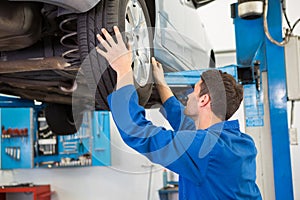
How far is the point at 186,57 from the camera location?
2.45 m

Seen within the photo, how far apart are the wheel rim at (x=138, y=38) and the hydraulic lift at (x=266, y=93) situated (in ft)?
1.25

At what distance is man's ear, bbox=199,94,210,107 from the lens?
1535mm

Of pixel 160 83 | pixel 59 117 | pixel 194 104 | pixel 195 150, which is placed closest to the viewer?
pixel 195 150

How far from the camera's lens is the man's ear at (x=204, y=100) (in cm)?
154

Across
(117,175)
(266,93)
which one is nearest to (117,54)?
(266,93)

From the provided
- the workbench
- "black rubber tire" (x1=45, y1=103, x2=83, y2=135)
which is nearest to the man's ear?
"black rubber tire" (x1=45, y1=103, x2=83, y2=135)

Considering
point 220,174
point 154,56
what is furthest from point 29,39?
point 220,174

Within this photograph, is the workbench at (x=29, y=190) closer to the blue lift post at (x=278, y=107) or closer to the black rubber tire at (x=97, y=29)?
the blue lift post at (x=278, y=107)

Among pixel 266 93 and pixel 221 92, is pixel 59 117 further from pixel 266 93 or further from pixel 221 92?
pixel 221 92

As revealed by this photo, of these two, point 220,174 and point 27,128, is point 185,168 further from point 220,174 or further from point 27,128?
point 27,128

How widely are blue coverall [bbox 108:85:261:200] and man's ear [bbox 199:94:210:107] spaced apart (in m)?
0.10

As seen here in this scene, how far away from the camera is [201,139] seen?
1.33 m

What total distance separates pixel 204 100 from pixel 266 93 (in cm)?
72

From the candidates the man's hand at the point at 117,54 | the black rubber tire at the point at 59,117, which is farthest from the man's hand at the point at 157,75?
the black rubber tire at the point at 59,117
